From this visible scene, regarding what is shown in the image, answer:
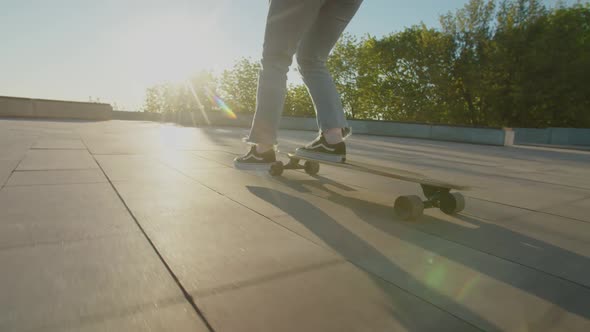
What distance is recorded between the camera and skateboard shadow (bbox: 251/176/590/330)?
1.10m

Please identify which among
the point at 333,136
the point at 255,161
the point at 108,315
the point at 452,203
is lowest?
the point at 108,315

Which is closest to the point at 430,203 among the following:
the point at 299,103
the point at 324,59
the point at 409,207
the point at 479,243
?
the point at 409,207

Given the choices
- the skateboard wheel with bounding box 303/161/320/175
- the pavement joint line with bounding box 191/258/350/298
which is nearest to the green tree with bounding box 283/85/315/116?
the skateboard wheel with bounding box 303/161/320/175

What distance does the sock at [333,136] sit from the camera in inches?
103

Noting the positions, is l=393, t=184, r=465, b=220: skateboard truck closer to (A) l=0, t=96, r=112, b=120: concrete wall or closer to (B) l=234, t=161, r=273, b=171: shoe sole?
(B) l=234, t=161, r=273, b=171: shoe sole

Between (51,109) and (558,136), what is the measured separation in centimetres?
3021

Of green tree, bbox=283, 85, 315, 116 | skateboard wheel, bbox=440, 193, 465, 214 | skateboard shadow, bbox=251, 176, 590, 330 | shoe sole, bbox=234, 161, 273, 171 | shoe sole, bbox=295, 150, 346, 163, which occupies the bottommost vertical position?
skateboard shadow, bbox=251, 176, 590, 330

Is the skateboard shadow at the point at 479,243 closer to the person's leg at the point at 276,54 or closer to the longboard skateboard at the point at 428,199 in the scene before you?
the longboard skateboard at the point at 428,199

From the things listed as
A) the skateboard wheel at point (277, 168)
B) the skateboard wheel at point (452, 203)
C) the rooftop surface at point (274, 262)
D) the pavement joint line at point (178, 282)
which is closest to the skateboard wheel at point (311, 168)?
the skateboard wheel at point (277, 168)

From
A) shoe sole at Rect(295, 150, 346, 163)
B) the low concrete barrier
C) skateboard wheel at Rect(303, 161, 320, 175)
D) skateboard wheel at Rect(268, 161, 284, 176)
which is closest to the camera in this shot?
shoe sole at Rect(295, 150, 346, 163)

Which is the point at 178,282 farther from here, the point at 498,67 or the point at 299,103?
the point at 299,103

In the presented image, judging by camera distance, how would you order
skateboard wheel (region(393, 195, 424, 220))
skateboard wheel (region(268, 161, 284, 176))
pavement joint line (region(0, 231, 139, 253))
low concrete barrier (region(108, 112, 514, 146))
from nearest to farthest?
pavement joint line (region(0, 231, 139, 253)) < skateboard wheel (region(393, 195, 424, 220)) < skateboard wheel (region(268, 161, 284, 176)) < low concrete barrier (region(108, 112, 514, 146))

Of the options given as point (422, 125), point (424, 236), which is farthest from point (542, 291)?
point (422, 125)

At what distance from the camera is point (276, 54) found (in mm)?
2580
